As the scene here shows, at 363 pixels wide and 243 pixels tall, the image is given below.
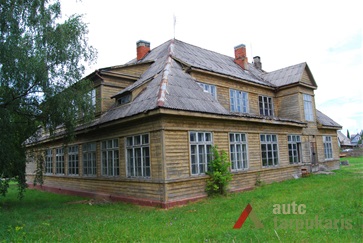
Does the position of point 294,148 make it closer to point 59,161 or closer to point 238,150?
point 238,150

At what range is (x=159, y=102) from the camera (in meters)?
10.9

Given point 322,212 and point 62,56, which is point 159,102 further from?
point 322,212

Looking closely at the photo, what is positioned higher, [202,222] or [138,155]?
[138,155]

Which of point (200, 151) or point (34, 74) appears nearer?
point (34, 74)

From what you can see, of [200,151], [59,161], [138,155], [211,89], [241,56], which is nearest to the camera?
[138,155]

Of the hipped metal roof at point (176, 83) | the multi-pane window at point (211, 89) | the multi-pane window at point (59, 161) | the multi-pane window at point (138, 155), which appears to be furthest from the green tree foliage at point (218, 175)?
the multi-pane window at point (59, 161)

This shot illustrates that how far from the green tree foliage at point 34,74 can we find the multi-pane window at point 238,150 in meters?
6.85

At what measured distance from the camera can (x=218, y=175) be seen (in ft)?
40.0

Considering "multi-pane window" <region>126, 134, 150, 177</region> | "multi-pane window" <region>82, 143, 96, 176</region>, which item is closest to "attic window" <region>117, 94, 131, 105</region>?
"multi-pane window" <region>126, 134, 150, 177</region>

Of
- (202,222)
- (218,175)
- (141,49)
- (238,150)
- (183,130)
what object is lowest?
(202,222)

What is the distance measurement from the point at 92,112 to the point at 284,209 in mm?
8502

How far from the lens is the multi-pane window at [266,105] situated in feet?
65.6

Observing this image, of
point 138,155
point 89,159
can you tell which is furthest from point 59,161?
point 138,155

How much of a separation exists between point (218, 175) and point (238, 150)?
2828mm
